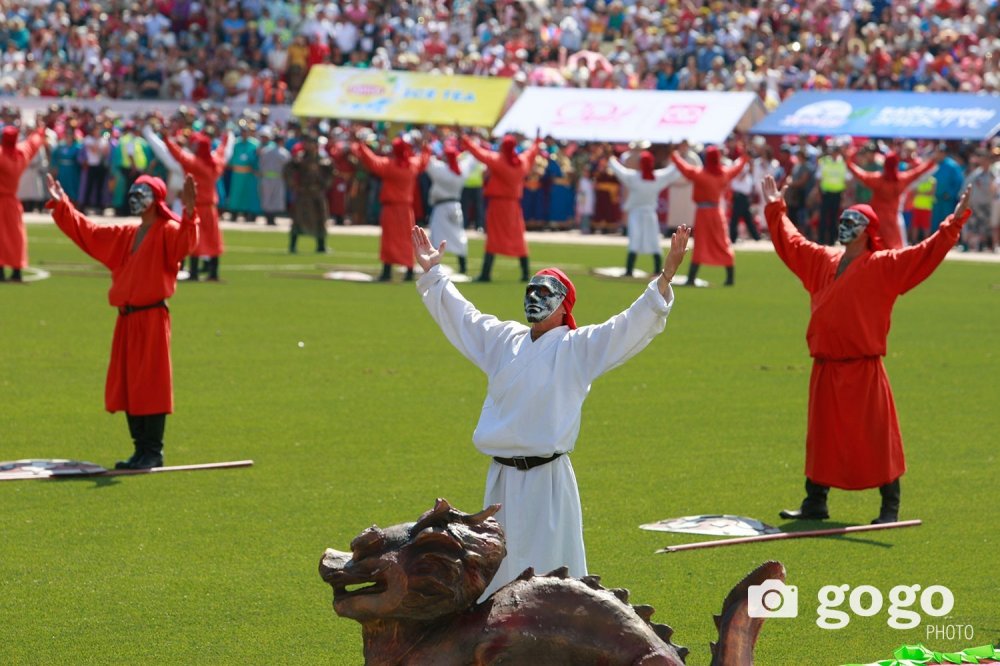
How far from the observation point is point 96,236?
39.8 ft

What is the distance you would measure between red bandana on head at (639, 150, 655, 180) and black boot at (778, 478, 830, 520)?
623 inches

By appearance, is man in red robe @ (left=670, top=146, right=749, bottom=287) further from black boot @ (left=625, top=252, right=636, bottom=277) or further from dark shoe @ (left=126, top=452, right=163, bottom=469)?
dark shoe @ (left=126, top=452, right=163, bottom=469)

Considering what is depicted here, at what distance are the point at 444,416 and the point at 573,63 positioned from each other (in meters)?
27.0

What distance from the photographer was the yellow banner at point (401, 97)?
3722 cm

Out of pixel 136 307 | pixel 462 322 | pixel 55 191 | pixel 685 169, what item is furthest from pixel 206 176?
pixel 462 322

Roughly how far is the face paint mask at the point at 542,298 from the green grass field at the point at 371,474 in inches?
66.1

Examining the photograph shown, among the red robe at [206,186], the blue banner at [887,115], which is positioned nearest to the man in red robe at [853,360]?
the red robe at [206,186]

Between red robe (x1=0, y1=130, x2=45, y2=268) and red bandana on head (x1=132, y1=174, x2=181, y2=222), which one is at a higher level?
red bandana on head (x1=132, y1=174, x2=181, y2=222)

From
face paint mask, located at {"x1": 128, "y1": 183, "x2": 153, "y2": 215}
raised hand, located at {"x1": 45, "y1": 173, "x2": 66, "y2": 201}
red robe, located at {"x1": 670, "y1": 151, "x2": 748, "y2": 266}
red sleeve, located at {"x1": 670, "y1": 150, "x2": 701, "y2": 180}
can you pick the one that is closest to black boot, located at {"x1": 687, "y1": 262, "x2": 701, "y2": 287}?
red robe, located at {"x1": 670, "y1": 151, "x2": 748, "y2": 266}

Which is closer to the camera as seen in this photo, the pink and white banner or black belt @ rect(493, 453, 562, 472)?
black belt @ rect(493, 453, 562, 472)

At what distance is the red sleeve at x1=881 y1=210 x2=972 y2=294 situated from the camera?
10023mm

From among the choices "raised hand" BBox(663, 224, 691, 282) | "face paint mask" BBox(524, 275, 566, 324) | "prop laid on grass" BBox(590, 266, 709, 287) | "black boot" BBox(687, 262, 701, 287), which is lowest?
"prop laid on grass" BBox(590, 266, 709, 287)

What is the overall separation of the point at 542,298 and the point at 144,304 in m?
5.20

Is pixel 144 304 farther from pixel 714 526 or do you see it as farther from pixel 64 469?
pixel 714 526
